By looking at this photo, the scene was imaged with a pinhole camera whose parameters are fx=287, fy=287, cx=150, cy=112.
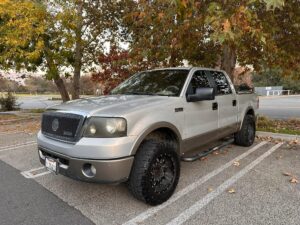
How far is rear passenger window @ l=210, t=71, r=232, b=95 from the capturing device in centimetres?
541

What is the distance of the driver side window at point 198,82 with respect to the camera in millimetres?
A: 4551

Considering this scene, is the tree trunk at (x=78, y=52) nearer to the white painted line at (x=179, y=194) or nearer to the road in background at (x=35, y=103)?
the white painted line at (x=179, y=194)

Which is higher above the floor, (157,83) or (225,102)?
(157,83)

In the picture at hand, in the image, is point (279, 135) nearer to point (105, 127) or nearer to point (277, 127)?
point (277, 127)

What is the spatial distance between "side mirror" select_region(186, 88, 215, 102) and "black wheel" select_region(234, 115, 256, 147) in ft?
7.66

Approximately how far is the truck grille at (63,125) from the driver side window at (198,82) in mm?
1802

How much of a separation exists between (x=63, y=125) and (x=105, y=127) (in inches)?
25.1

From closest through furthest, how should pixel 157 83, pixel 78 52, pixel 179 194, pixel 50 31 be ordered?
pixel 179 194 < pixel 157 83 < pixel 50 31 < pixel 78 52

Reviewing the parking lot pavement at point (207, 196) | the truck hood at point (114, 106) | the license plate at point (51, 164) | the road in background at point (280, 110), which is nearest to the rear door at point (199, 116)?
the truck hood at point (114, 106)

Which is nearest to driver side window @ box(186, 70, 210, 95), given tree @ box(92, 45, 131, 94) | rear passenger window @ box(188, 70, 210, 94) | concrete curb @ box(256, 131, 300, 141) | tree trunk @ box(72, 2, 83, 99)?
rear passenger window @ box(188, 70, 210, 94)

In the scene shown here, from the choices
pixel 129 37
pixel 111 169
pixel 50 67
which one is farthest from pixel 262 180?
pixel 129 37

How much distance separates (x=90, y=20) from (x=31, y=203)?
10968 millimetres

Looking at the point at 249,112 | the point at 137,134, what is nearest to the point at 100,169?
the point at 137,134

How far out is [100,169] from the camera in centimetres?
320
